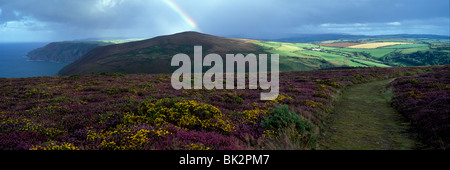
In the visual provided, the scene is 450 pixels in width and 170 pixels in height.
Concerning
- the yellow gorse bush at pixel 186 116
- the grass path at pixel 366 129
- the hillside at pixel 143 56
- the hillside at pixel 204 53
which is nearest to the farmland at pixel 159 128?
the yellow gorse bush at pixel 186 116

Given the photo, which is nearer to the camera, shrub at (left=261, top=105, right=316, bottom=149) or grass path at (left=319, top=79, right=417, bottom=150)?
shrub at (left=261, top=105, right=316, bottom=149)

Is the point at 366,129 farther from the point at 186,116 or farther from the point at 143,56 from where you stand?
the point at 143,56

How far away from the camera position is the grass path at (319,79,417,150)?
865cm

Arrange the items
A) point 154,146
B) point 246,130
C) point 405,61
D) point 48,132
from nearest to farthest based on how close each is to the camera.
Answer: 1. point 154,146
2. point 48,132
3. point 246,130
4. point 405,61

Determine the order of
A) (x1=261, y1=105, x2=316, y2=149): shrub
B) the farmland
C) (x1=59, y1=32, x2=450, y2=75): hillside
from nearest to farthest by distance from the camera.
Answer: the farmland
(x1=261, y1=105, x2=316, y2=149): shrub
(x1=59, y1=32, x2=450, y2=75): hillside

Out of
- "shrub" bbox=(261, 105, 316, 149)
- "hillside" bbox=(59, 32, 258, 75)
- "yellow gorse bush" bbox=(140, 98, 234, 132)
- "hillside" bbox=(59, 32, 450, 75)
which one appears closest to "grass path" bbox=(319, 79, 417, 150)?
"shrub" bbox=(261, 105, 316, 149)

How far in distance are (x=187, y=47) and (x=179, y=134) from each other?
179 meters

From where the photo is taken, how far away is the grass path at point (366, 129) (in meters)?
8.65

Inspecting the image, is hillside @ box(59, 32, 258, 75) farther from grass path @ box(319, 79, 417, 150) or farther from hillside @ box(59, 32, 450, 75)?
grass path @ box(319, 79, 417, 150)

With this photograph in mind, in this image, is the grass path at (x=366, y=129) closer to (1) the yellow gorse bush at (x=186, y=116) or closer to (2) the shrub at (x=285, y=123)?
(2) the shrub at (x=285, y=123)

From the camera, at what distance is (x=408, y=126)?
35.0 ft

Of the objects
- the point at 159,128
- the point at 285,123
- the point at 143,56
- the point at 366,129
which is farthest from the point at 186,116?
the point at 143,56

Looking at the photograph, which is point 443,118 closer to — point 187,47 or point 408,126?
point 408,126
